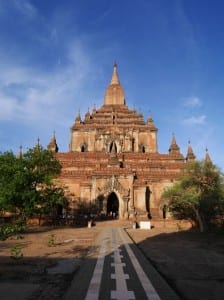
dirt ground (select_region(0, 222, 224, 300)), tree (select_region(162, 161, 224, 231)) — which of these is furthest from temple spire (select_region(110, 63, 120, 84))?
dirt ground (select_region(0, 222, 224, 300))

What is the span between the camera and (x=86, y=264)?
1069cm

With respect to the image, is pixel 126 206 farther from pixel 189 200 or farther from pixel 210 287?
pixel 210 287

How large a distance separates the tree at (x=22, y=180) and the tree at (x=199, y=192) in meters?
12.9

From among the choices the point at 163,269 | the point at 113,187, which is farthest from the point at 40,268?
the point at 113,187

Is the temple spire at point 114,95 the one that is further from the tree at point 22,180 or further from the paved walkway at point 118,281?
the paved walkway at point 118,281

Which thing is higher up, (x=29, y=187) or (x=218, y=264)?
(x=29, y=187)

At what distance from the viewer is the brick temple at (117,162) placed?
38.3 m

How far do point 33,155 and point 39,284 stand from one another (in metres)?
20.1

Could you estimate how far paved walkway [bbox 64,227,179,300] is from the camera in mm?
6977

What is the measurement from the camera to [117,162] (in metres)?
43.1

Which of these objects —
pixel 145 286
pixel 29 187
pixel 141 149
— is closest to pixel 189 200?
pixel 29 187

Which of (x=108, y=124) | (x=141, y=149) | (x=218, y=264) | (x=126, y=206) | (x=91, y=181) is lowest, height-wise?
(x=218, y=264)

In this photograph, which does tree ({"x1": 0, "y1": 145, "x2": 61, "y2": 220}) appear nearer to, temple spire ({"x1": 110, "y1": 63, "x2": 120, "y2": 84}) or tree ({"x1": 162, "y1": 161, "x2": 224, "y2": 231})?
tree ({"x1": 162, "y1": 161, "x2": 224, "y2": 231})

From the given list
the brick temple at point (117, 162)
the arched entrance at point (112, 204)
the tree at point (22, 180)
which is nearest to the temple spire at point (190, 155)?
the brick temple at point (117, 162)
